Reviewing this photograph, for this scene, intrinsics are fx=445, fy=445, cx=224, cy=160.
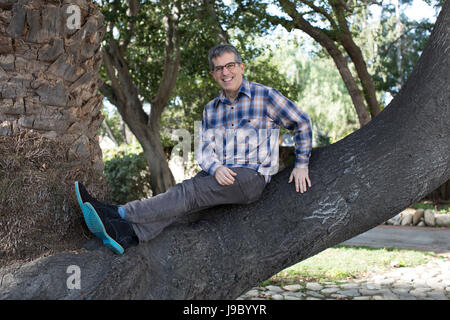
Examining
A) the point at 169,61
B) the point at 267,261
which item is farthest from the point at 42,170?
the point at 169,61

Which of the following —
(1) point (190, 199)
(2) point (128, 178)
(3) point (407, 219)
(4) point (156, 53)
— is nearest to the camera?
(1) point (190, 199)

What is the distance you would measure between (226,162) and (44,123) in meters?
1.13

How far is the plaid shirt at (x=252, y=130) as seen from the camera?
2793 mm

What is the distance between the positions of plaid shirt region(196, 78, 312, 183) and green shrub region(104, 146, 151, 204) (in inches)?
391

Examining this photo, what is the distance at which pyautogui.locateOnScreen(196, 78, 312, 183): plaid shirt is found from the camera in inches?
110

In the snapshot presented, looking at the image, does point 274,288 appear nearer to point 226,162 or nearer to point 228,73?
point 226,162

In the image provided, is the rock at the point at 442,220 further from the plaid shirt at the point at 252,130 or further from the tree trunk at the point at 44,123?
the tree trunk at the point at 44,123

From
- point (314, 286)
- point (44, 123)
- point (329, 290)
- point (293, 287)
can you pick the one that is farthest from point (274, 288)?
point (44, 123)

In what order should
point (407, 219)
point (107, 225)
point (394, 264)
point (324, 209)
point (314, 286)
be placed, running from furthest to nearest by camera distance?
point (407, 219)
point (394, 264)
point (314, 286)
point (324, 209)
point (107, 225)

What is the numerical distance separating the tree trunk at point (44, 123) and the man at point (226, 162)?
0.23 meters

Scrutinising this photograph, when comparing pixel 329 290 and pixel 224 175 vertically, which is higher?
pixel 224 175

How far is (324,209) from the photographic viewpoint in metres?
2.47
